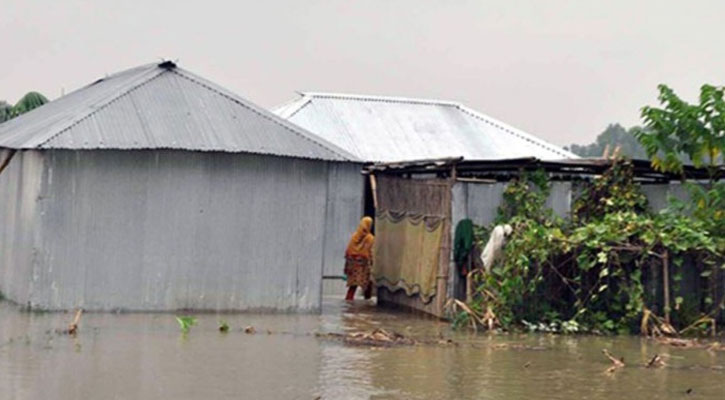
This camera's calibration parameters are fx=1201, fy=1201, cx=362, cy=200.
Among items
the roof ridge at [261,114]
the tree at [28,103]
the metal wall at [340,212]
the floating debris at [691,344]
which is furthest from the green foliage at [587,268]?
the tree at [28,103]

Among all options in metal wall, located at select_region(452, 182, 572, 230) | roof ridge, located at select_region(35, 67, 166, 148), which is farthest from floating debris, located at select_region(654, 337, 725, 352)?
roof ridge, located at select_region(35, 67, 166, 148)

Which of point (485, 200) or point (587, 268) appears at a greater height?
point (485, 200)

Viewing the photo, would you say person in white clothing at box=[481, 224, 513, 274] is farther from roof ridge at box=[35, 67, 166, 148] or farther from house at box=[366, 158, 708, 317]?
roof ridge at box=[35, 67, 166, 148]

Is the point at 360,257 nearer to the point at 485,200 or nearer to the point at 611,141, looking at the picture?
the point at 485,200

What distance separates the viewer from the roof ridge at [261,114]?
17.1 meters

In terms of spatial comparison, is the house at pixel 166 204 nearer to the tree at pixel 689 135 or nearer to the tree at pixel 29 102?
the tree at pixel 689 135

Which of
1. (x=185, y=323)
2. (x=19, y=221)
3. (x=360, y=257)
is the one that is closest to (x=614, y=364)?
(x=185, y=323)

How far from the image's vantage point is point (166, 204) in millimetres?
16312

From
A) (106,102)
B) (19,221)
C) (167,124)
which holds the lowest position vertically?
(19,221)

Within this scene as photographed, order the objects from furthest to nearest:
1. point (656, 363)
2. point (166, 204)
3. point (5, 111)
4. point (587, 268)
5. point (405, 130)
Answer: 1. point (5, 111)
2. point (405, 130)
3. point (166, 204)
4. point (587, 268)
5. point (656, 363)

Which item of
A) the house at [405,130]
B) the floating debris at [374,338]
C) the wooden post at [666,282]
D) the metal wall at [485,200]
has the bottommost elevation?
the floating debris at [374,338]

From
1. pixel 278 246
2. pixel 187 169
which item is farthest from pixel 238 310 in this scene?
pixel 187 169

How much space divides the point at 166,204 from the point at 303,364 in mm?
4521

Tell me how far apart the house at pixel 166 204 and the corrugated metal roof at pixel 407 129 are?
25.0 feet
